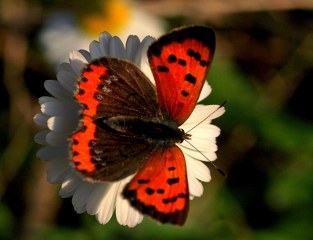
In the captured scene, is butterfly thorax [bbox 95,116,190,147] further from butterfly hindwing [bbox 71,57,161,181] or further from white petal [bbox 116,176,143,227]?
white petal [bbox 116,176,143,227]

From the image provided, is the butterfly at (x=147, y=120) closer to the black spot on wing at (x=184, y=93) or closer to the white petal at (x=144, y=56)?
the black spot on wing at (x=184, y=93)

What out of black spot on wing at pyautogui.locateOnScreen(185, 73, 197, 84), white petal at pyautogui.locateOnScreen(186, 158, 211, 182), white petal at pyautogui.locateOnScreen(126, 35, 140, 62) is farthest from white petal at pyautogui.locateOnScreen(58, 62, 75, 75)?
white petal at pyautogui.locateOnScreen(186, 158, 211, 182)

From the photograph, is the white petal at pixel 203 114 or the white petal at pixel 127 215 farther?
the white petal at pixel 203 114

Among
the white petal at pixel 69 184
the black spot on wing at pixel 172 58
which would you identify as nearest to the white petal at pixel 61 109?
the white petal at pixel 69 184

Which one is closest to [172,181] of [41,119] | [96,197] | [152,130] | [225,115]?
[152,130]

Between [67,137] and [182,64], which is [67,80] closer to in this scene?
[67,137]

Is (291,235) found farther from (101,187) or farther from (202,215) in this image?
(101,187)
